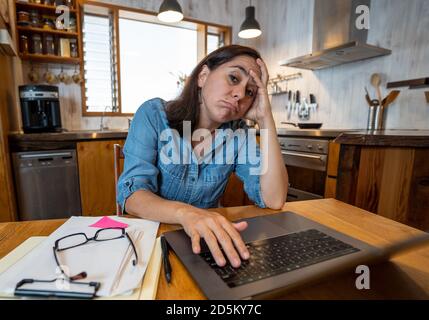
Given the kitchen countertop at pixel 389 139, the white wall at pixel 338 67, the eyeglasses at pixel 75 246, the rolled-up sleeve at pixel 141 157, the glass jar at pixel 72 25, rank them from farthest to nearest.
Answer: the glass jar at pixel 72 25 → the white wall at pixel 338 67 → the kitchen countertop at pixel 389 139 → the rolled-up sleeve at pixel 141 157 → the eyeglasses at pixel 75 246

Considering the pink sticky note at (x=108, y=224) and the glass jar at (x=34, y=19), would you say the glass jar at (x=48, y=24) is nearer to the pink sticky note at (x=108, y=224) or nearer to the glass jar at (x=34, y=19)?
the glass jar at (x=34, y=19)

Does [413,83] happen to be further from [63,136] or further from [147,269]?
[63,136]

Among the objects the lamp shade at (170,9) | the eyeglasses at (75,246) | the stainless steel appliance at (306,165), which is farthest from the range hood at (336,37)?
the eyeglasses at (75,246)

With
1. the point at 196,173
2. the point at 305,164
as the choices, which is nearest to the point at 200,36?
the point at 305,164

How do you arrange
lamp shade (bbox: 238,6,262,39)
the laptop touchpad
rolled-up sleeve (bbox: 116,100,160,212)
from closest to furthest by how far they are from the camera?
the laptop touchpad → rolled-up sleeve (bbox: 116,100,160,212) → lamp shade (bbox: 238,6,262,39)

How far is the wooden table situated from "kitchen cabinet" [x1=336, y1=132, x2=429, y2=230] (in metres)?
0.78

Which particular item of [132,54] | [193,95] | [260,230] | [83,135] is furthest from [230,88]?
[132,54]

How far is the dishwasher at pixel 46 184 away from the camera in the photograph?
1915 mm

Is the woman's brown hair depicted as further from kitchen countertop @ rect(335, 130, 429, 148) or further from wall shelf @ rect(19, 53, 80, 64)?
wall shelf @ rect(19, 53, 80, 64)

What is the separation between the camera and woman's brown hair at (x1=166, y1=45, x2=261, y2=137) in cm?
93

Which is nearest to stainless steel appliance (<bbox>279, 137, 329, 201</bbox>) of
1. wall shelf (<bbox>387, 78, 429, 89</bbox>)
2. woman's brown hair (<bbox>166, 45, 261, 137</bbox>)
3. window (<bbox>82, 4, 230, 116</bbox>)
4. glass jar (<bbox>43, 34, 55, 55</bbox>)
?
wall shelf (<bbox>387, 78, 429, 89</bbox>)

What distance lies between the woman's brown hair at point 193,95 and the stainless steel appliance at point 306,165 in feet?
4.16

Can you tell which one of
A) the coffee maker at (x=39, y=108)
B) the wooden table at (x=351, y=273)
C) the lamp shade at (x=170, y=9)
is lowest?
the wooden table at (x=351, y=273)
